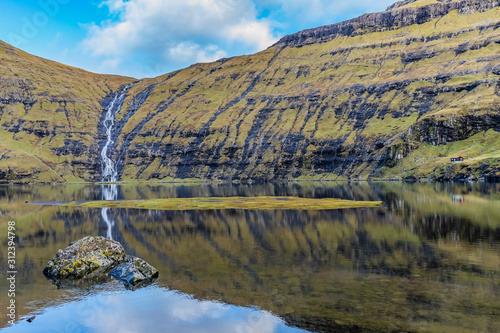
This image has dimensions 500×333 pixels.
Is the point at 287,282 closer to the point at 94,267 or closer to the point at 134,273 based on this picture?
the point at 134,273

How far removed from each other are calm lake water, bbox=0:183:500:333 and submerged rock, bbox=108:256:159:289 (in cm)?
99

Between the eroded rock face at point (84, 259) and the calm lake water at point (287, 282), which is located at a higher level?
the eroded rock face at point (84, 259)

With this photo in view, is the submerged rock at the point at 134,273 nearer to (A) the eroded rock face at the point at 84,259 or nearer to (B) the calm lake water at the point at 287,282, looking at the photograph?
(B) the calm lake water at the point at 287,282

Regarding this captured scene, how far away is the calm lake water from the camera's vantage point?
2039cm

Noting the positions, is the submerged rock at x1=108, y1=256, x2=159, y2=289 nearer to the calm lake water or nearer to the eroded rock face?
the calm lake water

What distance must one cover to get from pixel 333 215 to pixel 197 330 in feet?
156

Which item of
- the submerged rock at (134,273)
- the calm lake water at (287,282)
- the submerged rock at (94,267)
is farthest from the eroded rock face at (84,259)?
the submerged rock at (134,273)

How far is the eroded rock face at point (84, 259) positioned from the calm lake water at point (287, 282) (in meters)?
1.65

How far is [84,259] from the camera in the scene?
3284 cm

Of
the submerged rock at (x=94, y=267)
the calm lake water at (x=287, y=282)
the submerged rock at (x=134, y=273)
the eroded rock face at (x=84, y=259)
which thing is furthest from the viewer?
the eroded rock face at (x=84, y=259)

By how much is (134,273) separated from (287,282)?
12.6 meters

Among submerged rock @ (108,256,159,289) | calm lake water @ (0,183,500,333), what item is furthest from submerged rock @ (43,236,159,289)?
calm lake water @ (0,183,500,333)

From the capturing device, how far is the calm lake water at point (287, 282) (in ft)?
66.9

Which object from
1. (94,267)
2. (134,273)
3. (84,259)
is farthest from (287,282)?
(84,259)
